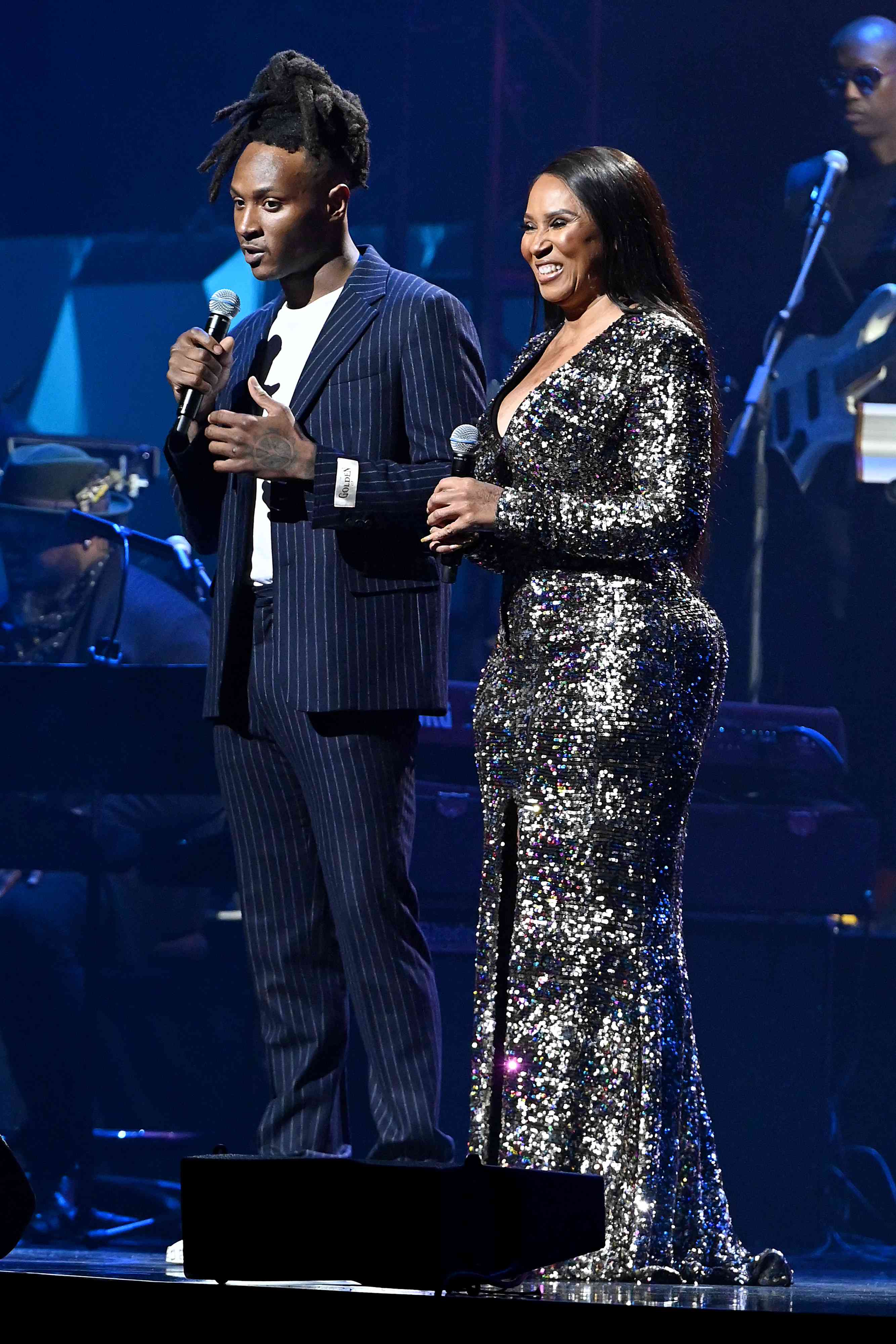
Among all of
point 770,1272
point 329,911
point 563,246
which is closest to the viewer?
point 770,1272

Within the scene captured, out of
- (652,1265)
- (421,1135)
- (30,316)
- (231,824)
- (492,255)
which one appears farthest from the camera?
(30,316)

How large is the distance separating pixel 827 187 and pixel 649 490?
2.22 m

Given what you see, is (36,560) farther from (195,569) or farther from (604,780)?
(604,780)

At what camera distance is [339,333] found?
248 cm

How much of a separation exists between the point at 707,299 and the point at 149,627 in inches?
59.4

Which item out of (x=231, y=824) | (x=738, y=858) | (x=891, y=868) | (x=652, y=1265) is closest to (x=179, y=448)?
(x=231, y=824)

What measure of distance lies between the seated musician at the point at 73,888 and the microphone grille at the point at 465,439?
6.05ft

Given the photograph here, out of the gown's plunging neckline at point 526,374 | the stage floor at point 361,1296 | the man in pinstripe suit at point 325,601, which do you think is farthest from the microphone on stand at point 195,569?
the stage floor at point 361,1296

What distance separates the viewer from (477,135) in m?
4.11

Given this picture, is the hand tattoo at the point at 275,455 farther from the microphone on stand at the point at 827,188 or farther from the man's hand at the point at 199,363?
the microphone on stand at the point at 827,188

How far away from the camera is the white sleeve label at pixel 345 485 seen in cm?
232

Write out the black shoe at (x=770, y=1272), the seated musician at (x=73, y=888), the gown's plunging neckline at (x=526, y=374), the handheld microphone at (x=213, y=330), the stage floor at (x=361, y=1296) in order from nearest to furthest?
1. the stage floor at (x=361, y=1296)
2. the black shoe at (x=770, y=1272)
3. the gown's plunging neckline at (x=526, y=374)
4. the handheld microphone at (x=213, y=330)
5. the seated musician at (x=73, y=888)

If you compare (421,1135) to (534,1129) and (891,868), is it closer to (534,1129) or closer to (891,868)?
(534,1129)

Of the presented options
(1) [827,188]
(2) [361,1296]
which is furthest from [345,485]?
(1) [827,188]
